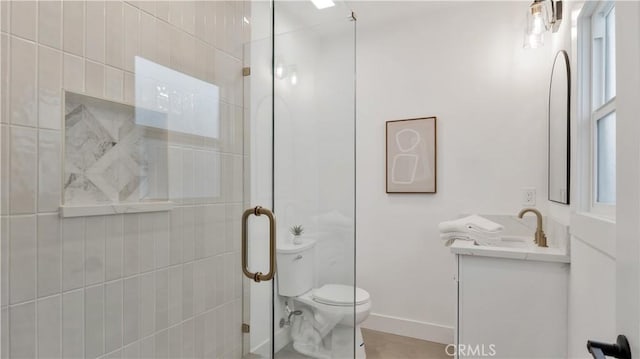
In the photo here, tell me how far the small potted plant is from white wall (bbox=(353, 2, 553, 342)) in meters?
1.41

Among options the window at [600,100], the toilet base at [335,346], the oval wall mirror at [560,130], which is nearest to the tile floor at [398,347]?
the toilet base at [335,346]

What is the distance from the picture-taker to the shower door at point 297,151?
1673 millimetres

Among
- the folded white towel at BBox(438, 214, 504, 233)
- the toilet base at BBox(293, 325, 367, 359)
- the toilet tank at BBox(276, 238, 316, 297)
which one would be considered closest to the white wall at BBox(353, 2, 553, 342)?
the folded white towel at BBox(438, 214, 504, 233)

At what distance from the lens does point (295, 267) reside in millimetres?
1698

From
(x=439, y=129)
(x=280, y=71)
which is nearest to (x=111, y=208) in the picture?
(x=280, y=71)

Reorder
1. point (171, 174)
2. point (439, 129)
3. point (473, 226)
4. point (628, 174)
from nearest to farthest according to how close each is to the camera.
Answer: point (628, 174) < point (171, 174) < point (473, 226) < point (439, 129)

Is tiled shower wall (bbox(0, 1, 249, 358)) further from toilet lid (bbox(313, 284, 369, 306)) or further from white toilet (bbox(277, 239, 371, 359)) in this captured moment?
toilet lid (bbox(313, 284, 369, 306))

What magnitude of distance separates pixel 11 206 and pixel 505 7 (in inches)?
120

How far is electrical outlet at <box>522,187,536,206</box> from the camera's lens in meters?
2.45

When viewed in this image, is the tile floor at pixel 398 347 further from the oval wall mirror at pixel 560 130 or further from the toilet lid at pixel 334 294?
the oval wall mirror at pixel 560 130

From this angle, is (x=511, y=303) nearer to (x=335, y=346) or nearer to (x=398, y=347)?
(x=335, y=346)

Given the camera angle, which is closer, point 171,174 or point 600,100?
point 600,100

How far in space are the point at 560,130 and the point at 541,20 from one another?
0.78 meters

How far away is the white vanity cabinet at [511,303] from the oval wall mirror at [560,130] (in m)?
0.37
